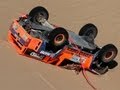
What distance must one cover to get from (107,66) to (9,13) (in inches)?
179

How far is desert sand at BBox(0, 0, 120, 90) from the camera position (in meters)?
10.7

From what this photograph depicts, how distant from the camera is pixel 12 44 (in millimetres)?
11703

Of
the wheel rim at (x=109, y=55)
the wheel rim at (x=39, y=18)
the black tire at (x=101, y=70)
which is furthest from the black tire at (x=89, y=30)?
the wheel rim at (x=39, y=18)

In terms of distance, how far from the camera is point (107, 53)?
11898 mm

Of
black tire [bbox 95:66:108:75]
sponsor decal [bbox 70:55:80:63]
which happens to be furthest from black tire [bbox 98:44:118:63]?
sponsor decal [bbox 70:55:80:63]

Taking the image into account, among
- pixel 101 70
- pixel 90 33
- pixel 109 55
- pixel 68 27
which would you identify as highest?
pixel 90 33

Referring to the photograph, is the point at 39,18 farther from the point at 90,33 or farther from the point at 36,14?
the point at 90,33

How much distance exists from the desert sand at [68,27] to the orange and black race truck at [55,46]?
203mm

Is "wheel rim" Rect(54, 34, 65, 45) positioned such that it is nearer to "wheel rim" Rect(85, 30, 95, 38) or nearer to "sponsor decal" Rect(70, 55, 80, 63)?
"sponsor decal" Rect(70, 55, 80, 63)

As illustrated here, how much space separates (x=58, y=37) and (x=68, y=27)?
162 inches

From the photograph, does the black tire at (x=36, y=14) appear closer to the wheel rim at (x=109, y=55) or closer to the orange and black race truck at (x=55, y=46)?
the orange and black race truck at (x=55, y=46)

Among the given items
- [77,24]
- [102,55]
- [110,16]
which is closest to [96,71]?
[102,55]

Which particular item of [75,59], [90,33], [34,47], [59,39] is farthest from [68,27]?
[34,47]

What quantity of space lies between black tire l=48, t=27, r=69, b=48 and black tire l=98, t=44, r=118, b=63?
3.34 ft
